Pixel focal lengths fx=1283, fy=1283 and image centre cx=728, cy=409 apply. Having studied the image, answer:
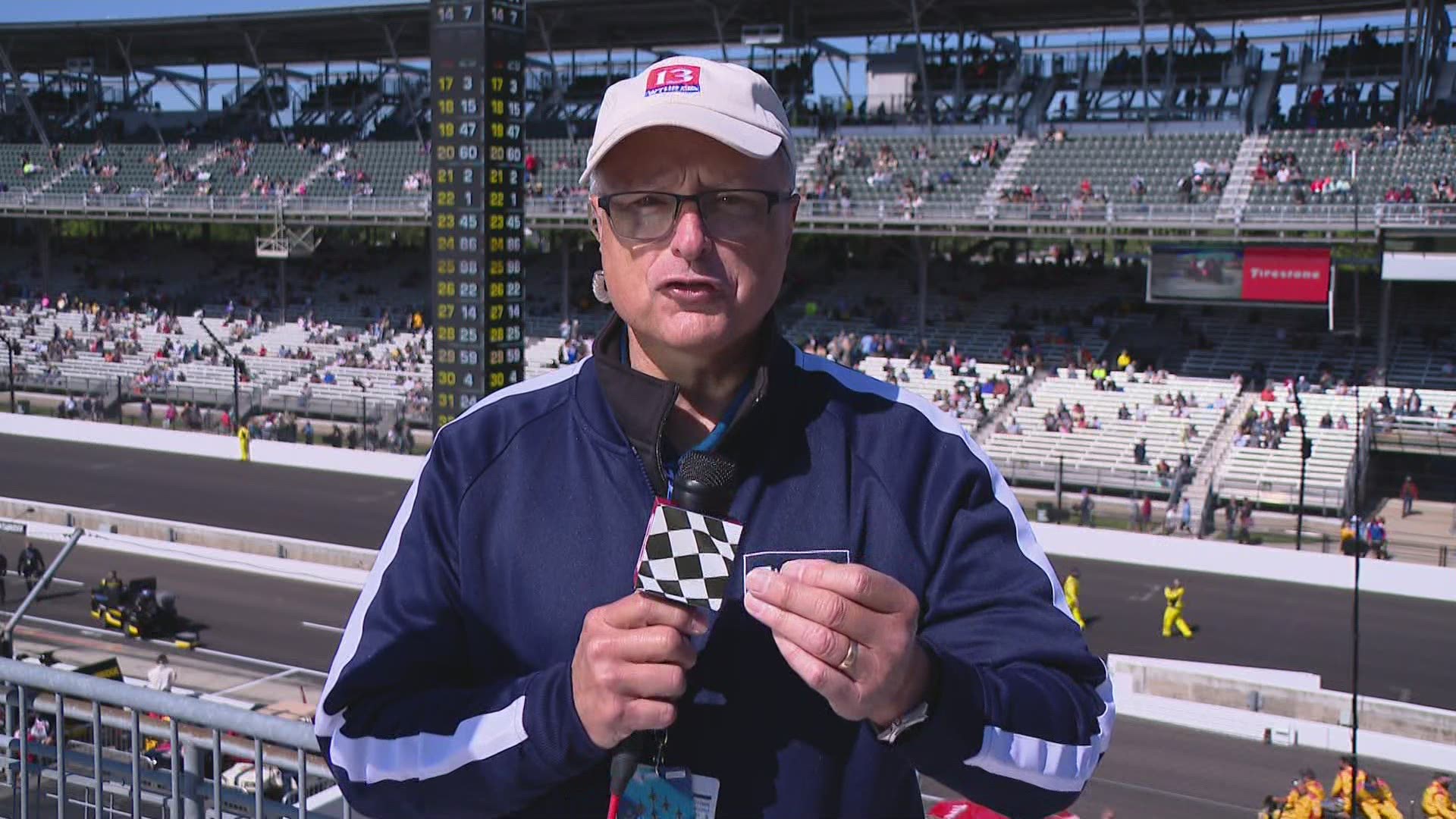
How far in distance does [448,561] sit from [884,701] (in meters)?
0.87

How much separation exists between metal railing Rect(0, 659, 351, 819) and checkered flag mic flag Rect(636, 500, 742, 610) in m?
1.56

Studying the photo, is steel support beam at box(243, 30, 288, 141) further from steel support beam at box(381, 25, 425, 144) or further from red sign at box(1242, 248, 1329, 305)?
red sign at box(1242, 248, 1329, 305)

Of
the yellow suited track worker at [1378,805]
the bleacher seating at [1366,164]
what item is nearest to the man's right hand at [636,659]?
the yellow suited track worker at [1378,805]

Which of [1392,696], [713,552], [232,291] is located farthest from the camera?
[232,291]

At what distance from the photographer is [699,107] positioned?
7.01 feet

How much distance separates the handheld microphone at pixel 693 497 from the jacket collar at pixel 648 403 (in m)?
0.20

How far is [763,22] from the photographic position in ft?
137

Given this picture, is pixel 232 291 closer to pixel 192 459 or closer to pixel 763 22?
pixel 192 459

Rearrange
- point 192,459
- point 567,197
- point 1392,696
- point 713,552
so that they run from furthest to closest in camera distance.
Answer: point 567,197, point 192,459, point 1392,696, point 713,552

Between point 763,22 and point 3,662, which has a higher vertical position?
point 763,22

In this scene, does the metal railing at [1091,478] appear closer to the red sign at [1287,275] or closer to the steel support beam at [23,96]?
the red sign at [1287,275]

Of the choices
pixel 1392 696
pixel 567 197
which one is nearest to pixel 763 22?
pixel 567 197

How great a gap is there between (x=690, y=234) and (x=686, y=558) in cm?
60

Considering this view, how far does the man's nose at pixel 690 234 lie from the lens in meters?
2.19
